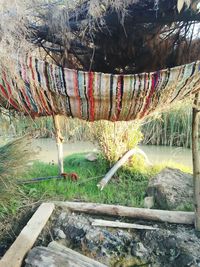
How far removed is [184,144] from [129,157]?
148 inches

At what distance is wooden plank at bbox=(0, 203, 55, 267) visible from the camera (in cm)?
251

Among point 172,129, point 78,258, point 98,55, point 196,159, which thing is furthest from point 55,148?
point 98,55

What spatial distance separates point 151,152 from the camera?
310 inches

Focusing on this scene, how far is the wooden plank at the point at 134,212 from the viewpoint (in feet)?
10.0

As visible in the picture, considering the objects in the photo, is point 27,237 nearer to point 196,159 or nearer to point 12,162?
Answer: point 12,162

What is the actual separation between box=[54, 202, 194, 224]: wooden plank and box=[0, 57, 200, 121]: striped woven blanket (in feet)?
3.64

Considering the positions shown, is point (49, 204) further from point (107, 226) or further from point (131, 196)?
point (131, 196)

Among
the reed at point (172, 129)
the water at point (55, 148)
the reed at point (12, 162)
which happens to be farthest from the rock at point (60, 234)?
the reed at point (172, 129)

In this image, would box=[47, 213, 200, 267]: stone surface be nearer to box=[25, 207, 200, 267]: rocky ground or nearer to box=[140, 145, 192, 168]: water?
box=[25, 207, 200, 267]: rocky ground

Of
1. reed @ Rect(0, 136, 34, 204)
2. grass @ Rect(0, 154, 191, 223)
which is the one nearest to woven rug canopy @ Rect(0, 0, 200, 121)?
reed @ Rect(0, 136, 34, 204)

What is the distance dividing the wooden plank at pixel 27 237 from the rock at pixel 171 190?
0.97 meters

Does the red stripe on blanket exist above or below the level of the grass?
above

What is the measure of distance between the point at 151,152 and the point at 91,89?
5.88 meters

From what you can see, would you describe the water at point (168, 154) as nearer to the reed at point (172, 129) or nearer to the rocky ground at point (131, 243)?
the reed at point (172, 129)
